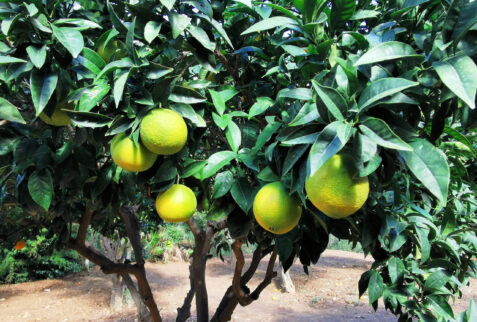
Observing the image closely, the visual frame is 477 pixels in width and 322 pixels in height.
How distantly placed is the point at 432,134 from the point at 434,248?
42.4 inches

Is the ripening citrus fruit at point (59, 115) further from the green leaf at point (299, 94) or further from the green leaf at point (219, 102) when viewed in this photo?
the green leaf at point (299, 94)

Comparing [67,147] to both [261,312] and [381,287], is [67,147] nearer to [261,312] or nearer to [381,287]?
[381,287]

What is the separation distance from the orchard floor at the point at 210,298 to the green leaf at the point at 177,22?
19.7ft

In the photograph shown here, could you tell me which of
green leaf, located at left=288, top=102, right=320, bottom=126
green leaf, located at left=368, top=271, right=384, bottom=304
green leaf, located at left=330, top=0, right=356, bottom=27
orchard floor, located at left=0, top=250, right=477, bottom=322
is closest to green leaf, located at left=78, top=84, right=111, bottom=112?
green leaf, located at left=288, top=102, right=320, bottom=126

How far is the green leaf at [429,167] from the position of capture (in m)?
0.60

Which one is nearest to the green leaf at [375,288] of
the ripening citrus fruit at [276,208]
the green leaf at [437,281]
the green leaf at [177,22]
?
the green leaf at [437,281]

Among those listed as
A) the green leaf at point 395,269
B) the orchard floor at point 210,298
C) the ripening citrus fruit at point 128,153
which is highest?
the ripening citrus fruit at point 128,153

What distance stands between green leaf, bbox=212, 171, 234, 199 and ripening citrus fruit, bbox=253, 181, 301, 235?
141 millimetres

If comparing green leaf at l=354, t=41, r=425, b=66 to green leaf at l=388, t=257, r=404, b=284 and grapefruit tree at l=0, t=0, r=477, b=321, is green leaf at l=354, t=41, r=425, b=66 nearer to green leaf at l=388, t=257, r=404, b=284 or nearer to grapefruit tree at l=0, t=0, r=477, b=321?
grapefruit tree at l=0, t=0, r=477, b=321

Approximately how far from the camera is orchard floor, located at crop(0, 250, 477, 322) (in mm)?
6418

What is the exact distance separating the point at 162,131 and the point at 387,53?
59cm

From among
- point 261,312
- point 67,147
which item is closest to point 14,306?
point 261,312

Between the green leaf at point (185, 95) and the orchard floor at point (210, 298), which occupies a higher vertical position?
the green leaf at point (185, 95)

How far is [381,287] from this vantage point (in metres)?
1.45
